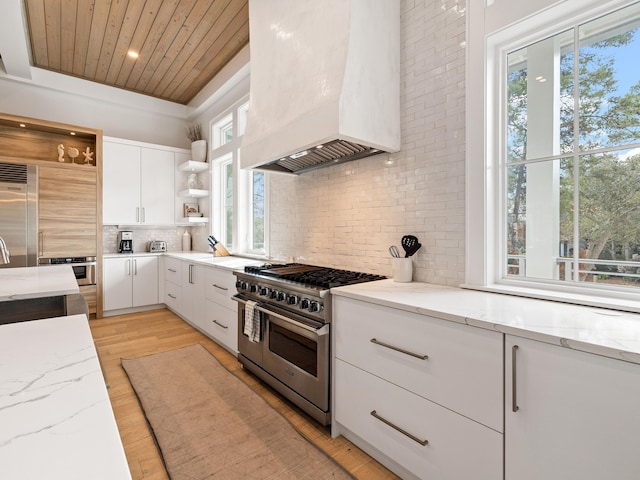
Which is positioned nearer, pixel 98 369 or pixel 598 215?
pixel 98 369

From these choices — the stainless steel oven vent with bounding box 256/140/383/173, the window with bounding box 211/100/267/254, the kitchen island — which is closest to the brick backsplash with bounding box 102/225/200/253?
the window with bounding box 211/100/267/254

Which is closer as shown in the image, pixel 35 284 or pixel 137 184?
pixel 35 284

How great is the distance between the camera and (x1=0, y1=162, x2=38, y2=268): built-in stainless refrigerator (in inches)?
144

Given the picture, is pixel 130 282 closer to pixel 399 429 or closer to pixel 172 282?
pixel 172 282

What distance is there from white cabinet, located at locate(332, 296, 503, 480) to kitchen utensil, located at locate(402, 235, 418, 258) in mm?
576

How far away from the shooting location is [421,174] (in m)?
2.09

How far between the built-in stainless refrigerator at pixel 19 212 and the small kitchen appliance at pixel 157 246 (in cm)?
134

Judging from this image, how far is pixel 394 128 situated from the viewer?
2.16 metres

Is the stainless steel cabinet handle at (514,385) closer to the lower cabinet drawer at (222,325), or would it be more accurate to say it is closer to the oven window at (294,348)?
the oven window at (294,348)

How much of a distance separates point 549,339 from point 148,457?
1972 millimetres

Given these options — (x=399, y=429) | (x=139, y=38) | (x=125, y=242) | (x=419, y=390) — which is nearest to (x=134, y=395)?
(x=399, y=429)

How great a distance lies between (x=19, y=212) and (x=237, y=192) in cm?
241

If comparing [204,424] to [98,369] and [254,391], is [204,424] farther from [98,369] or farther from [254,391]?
[98,369]

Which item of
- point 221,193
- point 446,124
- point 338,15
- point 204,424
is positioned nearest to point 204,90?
point 221,193
